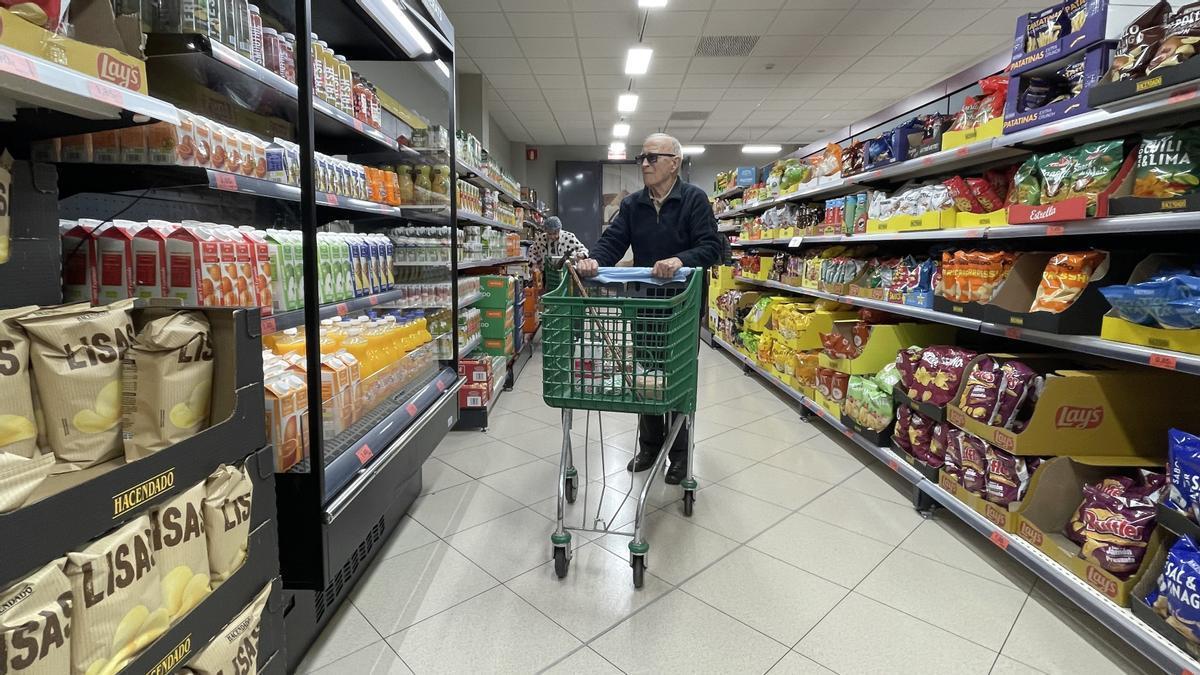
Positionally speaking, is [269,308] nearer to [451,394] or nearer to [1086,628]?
[451,394]

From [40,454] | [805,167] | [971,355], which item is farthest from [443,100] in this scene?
[40,454]

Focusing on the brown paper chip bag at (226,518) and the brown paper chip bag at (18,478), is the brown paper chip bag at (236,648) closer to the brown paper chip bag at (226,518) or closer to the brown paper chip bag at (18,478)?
the brown paper chip bag at (226,518)

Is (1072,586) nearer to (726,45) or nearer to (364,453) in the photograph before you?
(364,453)

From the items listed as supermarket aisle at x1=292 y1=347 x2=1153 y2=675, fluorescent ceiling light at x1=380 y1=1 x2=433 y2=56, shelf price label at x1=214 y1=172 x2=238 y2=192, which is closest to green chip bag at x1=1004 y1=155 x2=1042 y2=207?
supermarket aisle at x1=292 y1=347 x2=1153 y2=675

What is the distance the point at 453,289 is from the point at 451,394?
0.58 m

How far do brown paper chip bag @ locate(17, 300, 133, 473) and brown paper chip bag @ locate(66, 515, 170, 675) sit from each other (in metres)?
0.14

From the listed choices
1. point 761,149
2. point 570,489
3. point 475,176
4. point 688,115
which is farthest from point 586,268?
point 761,149

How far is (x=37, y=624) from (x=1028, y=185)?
116 inches

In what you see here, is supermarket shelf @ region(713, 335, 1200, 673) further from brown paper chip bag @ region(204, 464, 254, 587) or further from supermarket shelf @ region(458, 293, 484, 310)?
supermarket shelf @ region(458, 293, 484, 310)

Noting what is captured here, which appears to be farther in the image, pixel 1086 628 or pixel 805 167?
pixel 805 167

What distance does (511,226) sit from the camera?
6512 mm

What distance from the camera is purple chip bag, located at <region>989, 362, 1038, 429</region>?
7.23 ft

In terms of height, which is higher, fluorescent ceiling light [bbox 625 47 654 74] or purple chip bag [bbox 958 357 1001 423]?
fluorescent ceiling light [bbox 625 47 654 74]

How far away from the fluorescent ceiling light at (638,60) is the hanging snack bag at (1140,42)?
19.8ft
